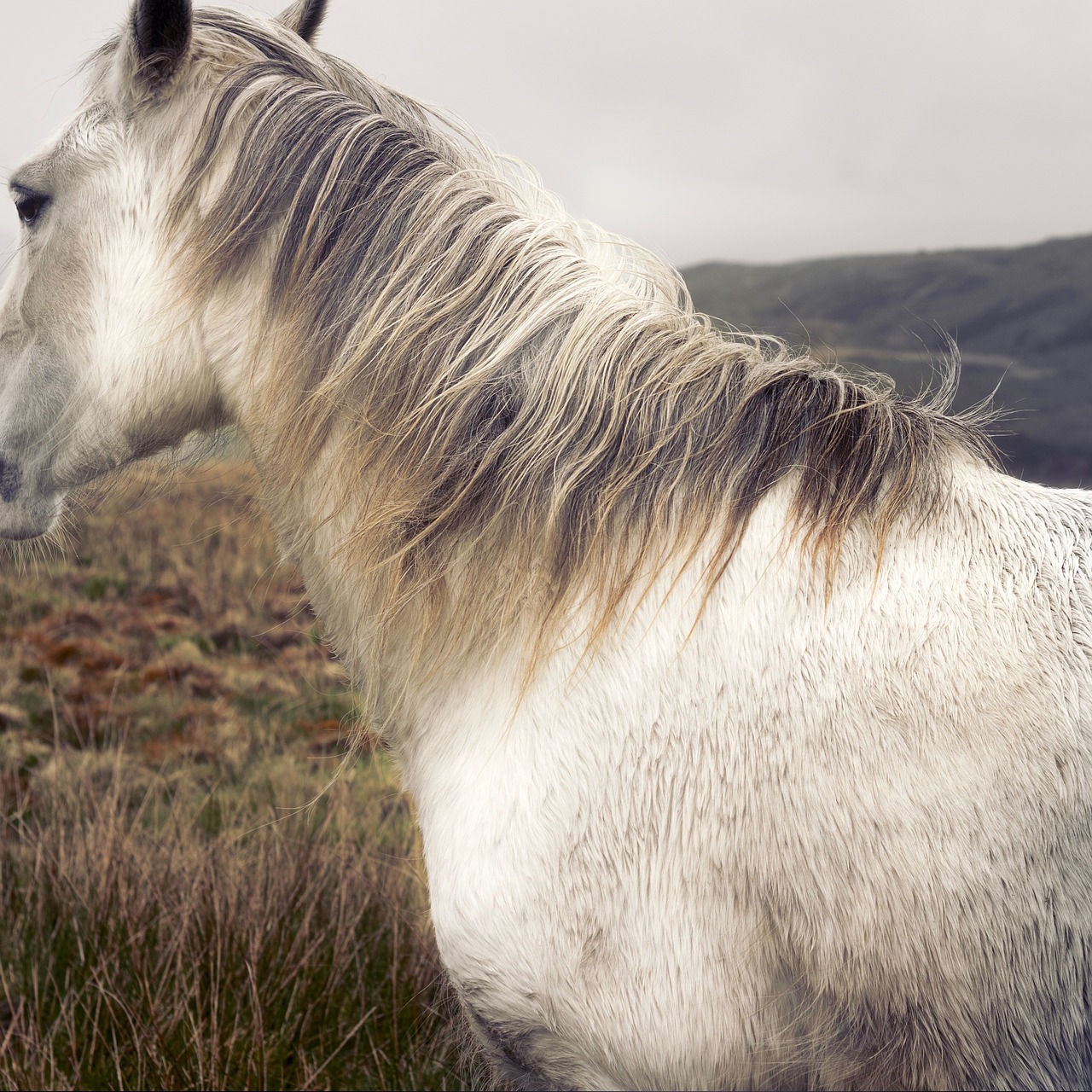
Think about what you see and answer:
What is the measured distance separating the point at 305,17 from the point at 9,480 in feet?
4.10

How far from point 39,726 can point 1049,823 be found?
4889 millimetres

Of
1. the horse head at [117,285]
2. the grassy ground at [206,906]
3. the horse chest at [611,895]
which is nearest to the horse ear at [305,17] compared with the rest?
the horse head at [117,285]

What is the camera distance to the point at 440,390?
4.97 ft

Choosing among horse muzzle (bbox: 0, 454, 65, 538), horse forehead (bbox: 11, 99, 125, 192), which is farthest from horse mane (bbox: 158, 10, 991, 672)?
horse muzzle (bbox: 0, 454, 65, 538)

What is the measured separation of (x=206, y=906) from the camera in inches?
104

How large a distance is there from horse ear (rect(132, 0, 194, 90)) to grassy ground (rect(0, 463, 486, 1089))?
821mm

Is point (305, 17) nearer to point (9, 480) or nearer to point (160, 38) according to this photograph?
point (160, 38)

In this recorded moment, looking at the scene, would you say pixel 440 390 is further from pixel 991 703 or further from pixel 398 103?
pixel 991 703

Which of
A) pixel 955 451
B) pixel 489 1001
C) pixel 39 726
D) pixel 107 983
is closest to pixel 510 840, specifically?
pixel 489 1001

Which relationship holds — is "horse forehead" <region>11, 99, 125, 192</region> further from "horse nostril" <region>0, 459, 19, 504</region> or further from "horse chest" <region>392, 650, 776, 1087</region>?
"horse chest" <region>392, 650, 776, 1087</region>

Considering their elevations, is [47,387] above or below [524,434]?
below

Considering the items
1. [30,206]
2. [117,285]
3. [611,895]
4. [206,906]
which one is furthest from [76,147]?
[206,906]

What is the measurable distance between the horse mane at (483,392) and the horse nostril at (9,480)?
0.59 m

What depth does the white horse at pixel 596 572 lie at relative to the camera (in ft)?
4.09
